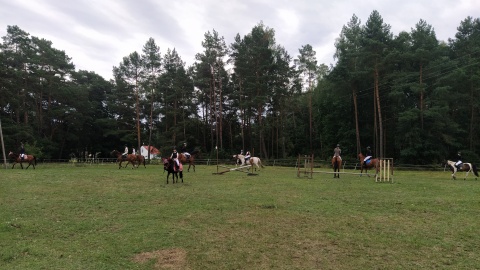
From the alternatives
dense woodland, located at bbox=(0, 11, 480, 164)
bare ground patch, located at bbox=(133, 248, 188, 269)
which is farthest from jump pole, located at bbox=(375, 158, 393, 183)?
dense woodland, located at bbox=(0, 11, 480, 164)

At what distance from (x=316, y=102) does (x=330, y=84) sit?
21.9 ft

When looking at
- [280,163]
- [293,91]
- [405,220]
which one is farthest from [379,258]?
[293,91]

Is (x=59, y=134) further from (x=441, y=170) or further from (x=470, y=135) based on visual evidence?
(x=470, y=135)

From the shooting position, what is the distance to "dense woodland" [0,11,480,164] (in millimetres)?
41406

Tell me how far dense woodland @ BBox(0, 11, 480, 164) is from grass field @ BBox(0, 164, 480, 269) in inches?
1253

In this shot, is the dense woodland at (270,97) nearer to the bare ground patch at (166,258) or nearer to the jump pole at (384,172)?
the jump pole at (384,172)

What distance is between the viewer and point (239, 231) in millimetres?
8086

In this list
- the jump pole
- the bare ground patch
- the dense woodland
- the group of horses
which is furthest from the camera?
the dense woodland

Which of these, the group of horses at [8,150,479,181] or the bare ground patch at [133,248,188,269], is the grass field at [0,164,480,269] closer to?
the bare ground patch at [133,248,188,269]

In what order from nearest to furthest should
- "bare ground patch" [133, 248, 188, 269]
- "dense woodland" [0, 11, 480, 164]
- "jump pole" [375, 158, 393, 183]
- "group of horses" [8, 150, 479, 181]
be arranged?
"bare ground patch" [133, 248, 188, 269], "group of horses" [8, 150, 479, 181], "jump pole" [375, 158, 393, 183], "dense woodland" [0, 11, 480, 164]

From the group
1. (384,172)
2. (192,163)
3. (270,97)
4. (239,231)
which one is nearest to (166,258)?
(239,231)

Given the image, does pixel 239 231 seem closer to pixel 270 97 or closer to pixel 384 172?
pixel 384 172

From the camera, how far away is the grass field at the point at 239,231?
6293 millimetres

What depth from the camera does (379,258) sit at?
250 inches
